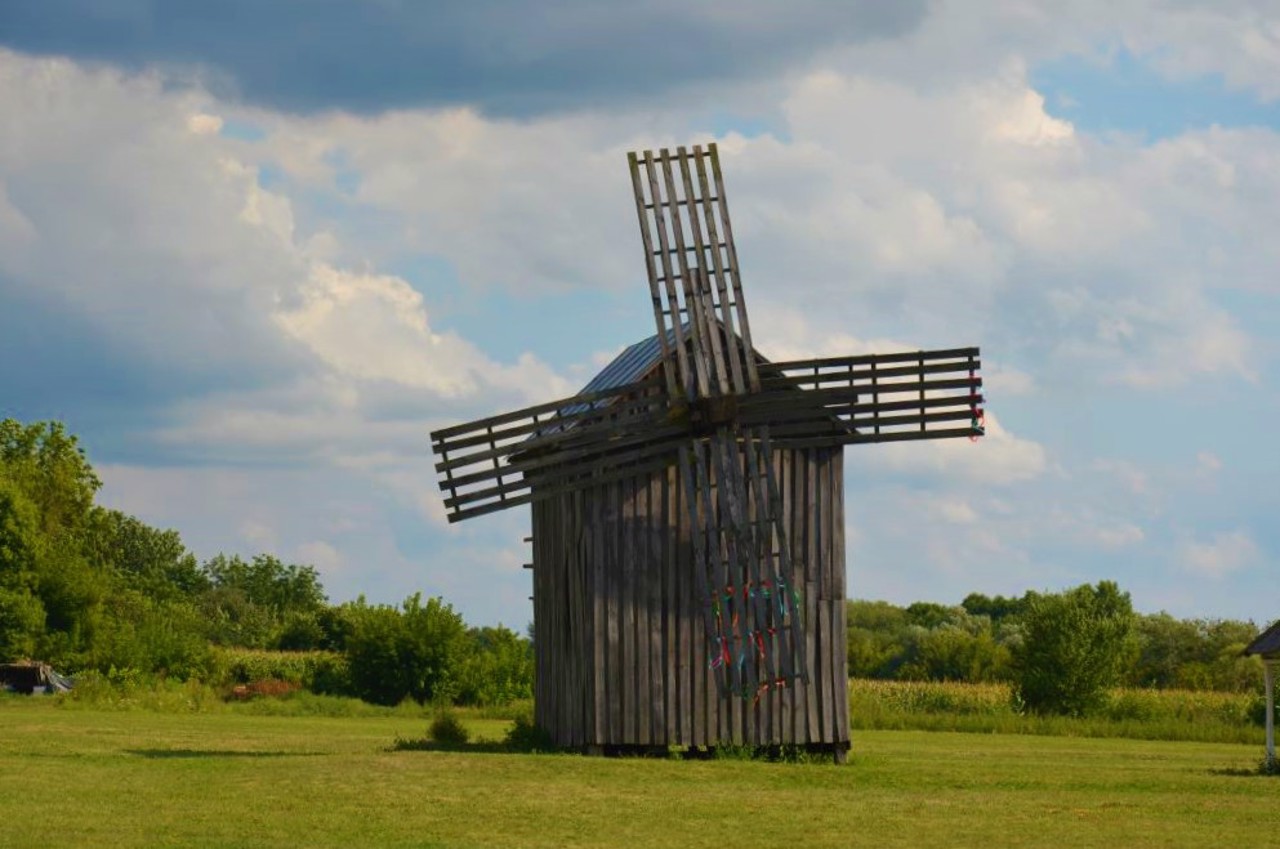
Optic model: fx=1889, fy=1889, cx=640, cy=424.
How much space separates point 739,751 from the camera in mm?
28734

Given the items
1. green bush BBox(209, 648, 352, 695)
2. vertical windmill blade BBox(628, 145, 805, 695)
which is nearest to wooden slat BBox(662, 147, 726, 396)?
vertical windmill blade BBox(628, 145, 805, 695)

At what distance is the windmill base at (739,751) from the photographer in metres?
28.8

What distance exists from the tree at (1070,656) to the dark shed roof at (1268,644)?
63.0 feet

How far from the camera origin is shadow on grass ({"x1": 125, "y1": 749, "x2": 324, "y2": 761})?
29188mm

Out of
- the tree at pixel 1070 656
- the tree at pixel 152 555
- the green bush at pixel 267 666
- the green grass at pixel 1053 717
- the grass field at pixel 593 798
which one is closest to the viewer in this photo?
the grass field at pixel 593 798

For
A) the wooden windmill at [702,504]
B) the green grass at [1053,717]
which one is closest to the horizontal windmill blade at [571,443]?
the wooden windmill at [702,504]

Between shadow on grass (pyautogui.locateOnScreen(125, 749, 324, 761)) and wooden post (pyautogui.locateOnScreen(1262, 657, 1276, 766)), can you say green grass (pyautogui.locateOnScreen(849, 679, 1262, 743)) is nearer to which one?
wooden post (pyautogui.locateOnScreen(1262, 657, 1276, 766))

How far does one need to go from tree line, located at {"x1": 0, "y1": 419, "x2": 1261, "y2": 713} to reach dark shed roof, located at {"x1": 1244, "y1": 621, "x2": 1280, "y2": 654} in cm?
1493

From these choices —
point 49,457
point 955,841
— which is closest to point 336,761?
point 955,841

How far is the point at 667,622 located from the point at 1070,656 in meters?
22.4

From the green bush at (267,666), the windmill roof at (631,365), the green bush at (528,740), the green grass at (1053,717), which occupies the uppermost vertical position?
the windmill roof at (631,365)

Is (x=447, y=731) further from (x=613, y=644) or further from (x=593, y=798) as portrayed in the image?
(x=593, y=798)

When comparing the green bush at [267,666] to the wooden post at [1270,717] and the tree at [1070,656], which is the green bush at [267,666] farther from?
the wooden post at [1270,717]

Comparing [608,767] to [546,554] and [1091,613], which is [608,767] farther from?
[1091,613]
